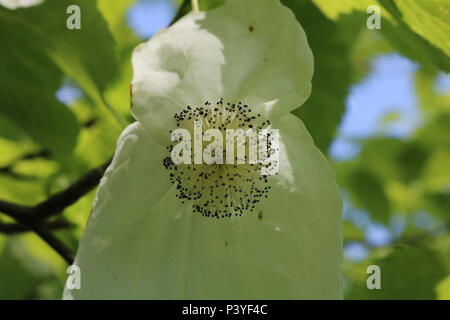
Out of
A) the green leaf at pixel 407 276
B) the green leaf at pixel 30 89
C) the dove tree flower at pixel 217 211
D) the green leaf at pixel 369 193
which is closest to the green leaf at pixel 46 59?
the green leaf at pixel 30 89

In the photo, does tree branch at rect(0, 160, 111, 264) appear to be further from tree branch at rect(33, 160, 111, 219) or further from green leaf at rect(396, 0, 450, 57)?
green leaf at rect(396, 0, 450, 57)

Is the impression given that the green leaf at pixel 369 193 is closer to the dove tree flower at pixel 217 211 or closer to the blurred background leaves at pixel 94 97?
the blurred background leaves at pixel 94 97

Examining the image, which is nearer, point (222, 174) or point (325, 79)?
point (222, 174)

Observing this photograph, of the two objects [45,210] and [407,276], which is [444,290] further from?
[45,210]

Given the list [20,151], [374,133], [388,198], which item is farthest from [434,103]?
[20,151]

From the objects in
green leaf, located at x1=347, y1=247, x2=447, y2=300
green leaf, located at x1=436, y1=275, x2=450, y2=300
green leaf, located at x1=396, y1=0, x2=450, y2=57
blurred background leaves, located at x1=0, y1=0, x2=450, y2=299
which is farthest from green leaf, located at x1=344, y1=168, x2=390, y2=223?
green leaf, located at x1=396, y1=0, x2=450, y2=57

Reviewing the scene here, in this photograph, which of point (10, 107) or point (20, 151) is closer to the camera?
point (10, 107)

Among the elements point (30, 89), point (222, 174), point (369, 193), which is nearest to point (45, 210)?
point (30, 89)
